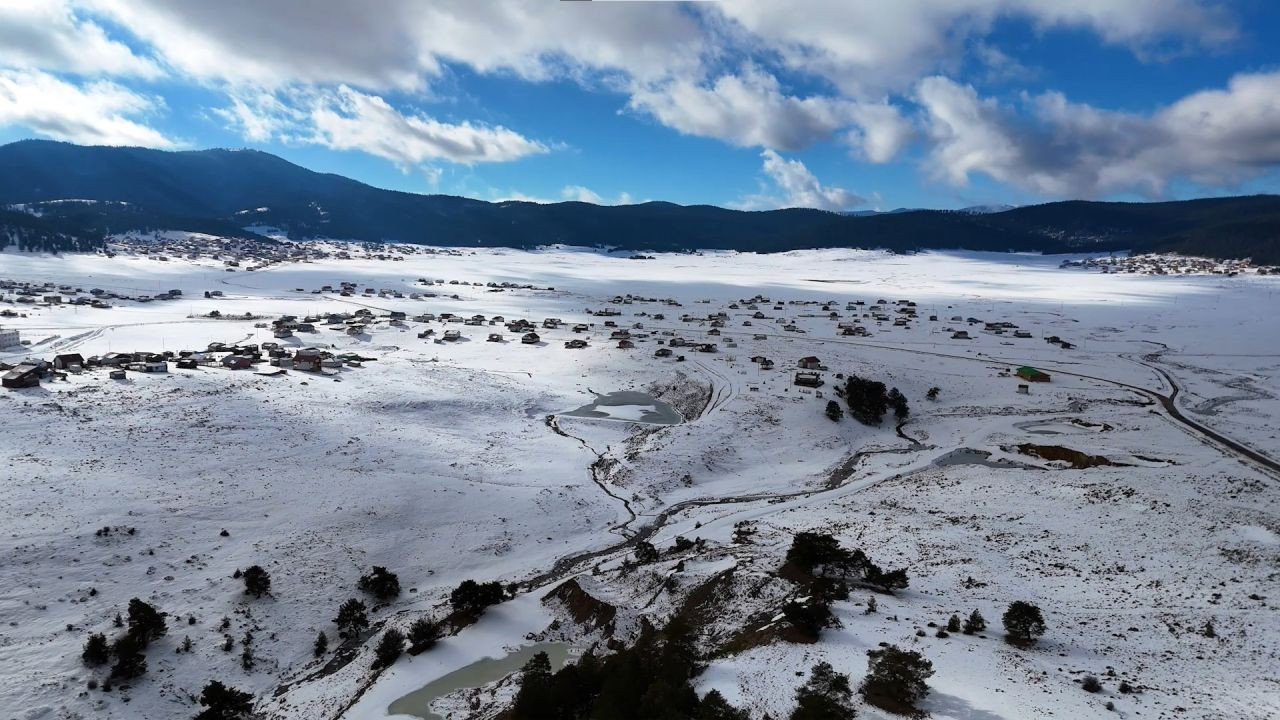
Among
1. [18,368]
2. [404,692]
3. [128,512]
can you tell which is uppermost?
[18,368]

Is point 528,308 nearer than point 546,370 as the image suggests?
No

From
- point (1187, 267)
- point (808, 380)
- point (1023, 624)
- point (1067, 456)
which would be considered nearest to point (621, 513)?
point (1023, 624)

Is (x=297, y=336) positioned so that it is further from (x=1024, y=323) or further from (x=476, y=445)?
(x=1024, y=323)

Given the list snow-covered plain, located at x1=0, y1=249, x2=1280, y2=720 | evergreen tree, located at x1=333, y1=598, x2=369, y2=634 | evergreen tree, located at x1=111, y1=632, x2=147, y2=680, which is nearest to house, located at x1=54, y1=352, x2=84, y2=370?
snow-covered plain, located at x1=0, y1=249, x2=1280, y2=720

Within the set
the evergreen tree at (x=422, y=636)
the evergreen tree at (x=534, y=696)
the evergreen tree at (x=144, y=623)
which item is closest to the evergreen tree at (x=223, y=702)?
the evergreen tree at (x=144, y=623)

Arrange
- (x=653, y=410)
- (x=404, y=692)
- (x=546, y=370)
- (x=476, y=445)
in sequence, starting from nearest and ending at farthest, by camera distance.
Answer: (x=404, y=692), (x=476, y=445), (x=653, y=410), (x=546, y=370)

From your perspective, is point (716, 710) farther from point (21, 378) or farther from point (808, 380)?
point (21, 378)

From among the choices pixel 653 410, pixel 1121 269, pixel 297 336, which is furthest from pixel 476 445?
pixel 1121 269
